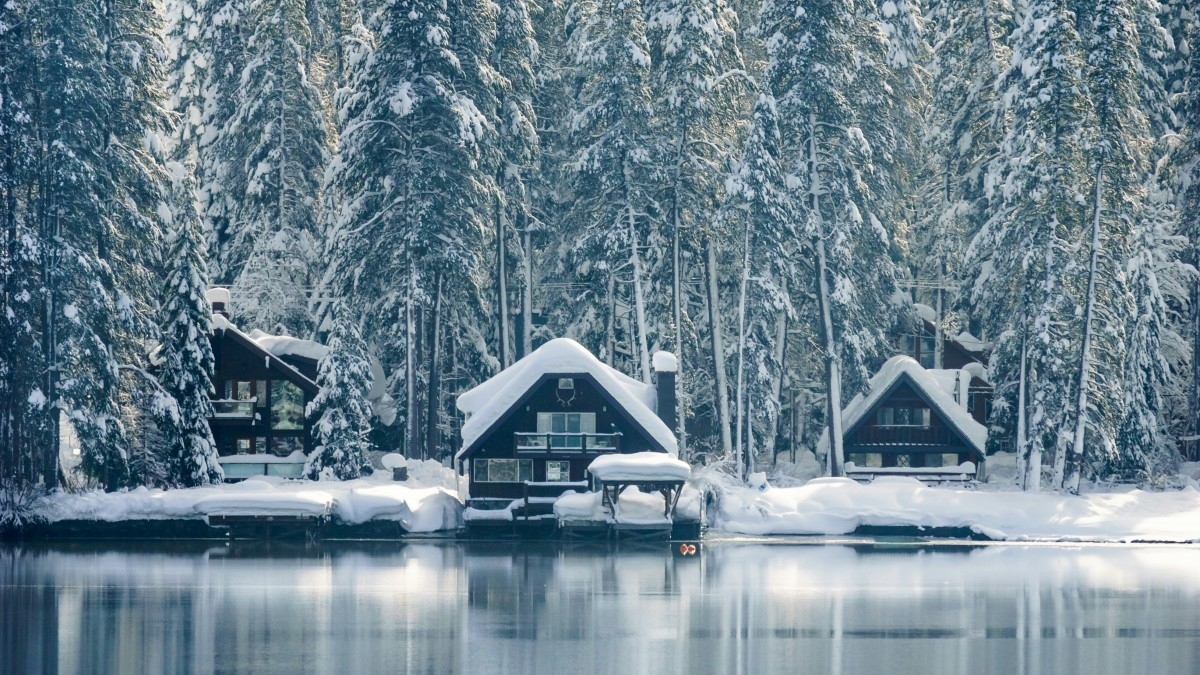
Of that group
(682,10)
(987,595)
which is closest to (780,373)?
(682,10)

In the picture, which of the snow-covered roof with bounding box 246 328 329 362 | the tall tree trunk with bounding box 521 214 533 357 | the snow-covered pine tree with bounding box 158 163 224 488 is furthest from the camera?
the tall tree trunk with bounding box 521 214 533 357

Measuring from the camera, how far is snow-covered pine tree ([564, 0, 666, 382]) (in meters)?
67.7

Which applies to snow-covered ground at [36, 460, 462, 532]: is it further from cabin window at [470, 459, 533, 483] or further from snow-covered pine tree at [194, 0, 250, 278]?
snow-covered pine tree at [194, 0, 250, 278]

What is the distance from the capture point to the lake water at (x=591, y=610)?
38562 mm

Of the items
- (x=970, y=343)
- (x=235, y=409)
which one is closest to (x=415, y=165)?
(x=235, y=409)

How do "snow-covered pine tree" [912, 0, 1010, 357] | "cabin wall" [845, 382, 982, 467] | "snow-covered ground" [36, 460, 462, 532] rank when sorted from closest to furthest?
1. "snow-covered ground" [36, 460, 462, 532]
2. "snow-covered pine tree" [912, 0, 1010, 357]
3. "cabin wall" [845, 382, 982, 467]

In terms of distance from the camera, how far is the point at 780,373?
72.4 metres

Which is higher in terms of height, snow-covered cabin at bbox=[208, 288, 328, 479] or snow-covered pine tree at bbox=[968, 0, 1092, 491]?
snow-covered pine tree at bbox=[968, 0, 1092, 491]

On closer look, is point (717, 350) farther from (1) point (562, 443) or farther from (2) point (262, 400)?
(2) point (262, 400)

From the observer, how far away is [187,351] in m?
64.9

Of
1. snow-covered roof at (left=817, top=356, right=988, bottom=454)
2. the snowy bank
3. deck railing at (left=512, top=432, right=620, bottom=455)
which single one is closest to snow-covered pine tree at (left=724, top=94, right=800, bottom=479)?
the snowy bank

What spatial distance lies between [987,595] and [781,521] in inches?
635

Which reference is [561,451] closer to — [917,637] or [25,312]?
[25,312]

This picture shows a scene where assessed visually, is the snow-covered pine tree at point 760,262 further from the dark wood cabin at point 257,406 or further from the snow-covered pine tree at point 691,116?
the dark wood cabin at point 257,406
